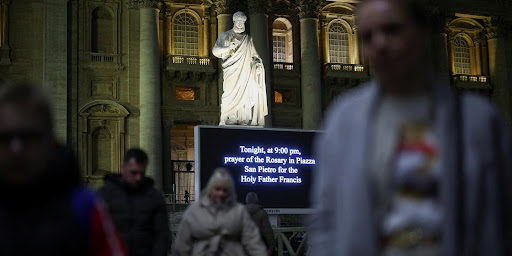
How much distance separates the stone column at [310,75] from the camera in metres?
35.4

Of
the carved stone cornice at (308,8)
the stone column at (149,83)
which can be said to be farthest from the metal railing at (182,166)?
the carved stone cornice at (308,8)

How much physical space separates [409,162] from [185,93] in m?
33.8

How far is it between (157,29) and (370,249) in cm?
3201

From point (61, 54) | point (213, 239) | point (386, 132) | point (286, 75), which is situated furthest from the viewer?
point (286, 75)

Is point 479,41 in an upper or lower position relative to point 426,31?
upper

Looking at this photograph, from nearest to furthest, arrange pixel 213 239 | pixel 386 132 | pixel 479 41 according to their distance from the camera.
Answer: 1. pixel 386 132
2. pixel 213 239
3. pixel 479 41

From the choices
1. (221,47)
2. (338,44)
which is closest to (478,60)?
(338,44)

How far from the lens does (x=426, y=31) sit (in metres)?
2.53

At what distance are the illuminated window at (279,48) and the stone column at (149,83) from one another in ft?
21.9

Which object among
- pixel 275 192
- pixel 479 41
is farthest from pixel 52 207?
pixel 479 41

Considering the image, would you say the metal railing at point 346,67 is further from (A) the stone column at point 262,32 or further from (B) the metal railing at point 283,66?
(A) the stone column at point 262,32

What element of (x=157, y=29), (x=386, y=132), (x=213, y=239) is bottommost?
(x=213, y=239)

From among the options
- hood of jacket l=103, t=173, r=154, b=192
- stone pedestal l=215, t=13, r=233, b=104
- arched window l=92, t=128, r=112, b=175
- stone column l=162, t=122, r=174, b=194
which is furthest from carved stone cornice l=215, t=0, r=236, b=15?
hood of jacket l=103, t=173, r=154, b=192

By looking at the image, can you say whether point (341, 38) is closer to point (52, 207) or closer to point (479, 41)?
point (479, 41)
